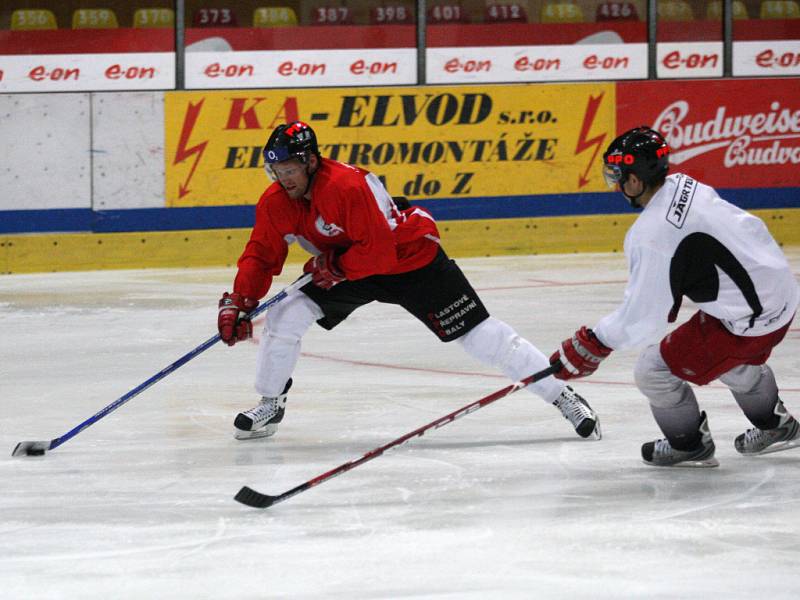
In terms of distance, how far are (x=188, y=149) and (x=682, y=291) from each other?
693 cm

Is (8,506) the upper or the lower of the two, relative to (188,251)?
upper

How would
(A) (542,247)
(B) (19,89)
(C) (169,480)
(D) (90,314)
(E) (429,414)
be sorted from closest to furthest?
(C) (169,480) < (E) (429,414) < (D) (90,314) < (B) (19,89) < (A) (542,247)

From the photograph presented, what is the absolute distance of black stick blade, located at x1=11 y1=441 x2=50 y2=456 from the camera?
15.9ft

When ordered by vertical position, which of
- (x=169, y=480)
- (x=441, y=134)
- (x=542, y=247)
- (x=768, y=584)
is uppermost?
(x=768, y=584)

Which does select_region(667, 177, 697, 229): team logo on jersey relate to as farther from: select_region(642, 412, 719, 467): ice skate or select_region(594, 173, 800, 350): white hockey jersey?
select_region(642, 412, 719, 467): ice skate

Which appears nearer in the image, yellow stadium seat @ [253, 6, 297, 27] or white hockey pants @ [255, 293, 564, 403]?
white hockey pants @ [255, 293, 564, 403]

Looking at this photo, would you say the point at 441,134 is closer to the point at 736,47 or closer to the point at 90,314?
the point at 736,47

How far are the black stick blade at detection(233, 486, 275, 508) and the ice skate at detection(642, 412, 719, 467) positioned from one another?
1197 mm

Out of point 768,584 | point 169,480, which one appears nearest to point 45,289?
point 169,480

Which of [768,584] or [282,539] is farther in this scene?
[282,539]

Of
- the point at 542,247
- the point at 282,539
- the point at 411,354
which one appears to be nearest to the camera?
the point at 282,539

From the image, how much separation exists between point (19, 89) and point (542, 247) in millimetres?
3808

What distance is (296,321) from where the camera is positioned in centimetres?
517

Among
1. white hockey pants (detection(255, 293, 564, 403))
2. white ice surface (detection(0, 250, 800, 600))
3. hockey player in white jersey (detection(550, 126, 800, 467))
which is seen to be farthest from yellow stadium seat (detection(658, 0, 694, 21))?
hockey player in white jersey (detection(550, 126, 800, 467))
